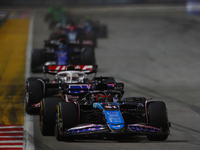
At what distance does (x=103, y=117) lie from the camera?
10.5 meters

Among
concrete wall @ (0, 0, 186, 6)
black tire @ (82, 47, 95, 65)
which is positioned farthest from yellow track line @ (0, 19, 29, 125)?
concrete wall @ (0, 0, 186, 6)

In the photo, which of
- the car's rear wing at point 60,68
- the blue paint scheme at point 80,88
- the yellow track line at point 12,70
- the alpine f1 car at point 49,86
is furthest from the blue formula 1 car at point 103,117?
the car's rear wing at point 60,68

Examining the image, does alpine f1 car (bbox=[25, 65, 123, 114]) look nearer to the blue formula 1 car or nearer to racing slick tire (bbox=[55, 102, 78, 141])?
the blue formula 1 car

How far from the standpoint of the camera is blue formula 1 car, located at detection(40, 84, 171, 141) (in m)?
10.0

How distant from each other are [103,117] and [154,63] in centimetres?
1495

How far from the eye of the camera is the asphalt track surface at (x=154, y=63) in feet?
35.2

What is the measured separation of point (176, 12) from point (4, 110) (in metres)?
35.9

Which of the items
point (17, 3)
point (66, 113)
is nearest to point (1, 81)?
point (66, 113)

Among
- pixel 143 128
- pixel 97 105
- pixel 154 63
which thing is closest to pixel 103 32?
pixel 154 63

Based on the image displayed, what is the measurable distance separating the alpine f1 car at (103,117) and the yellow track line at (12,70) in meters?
2.32

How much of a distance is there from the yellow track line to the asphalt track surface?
37.2 inches

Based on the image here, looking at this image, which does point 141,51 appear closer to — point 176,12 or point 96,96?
point 96,96

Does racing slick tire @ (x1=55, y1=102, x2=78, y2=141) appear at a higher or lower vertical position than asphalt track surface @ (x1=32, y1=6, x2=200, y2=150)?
higher

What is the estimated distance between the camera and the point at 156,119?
34.7 ft
